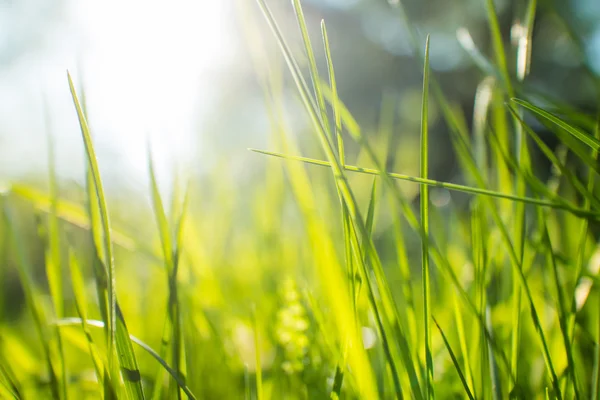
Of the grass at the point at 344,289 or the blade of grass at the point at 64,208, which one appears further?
the blade of grass at the point at 64,208

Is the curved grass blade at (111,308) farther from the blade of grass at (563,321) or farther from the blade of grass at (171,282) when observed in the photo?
the blade of grass at (563,321)

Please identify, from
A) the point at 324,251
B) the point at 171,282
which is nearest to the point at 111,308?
the point at 171,282

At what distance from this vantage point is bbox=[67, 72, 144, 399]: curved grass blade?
186mm

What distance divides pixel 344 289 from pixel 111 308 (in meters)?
0.18

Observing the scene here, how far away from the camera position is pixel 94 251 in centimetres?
22

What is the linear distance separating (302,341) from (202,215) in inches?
24.0

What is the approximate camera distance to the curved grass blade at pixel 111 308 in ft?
0.61

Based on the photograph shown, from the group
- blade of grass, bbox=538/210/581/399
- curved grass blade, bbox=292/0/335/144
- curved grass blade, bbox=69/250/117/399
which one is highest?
curved grass blade, bbox=292/0/335/144

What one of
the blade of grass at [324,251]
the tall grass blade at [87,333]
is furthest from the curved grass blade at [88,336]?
the blade of grass at [324,251]

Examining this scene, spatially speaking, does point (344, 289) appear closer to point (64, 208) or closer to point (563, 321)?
point (563, 321)

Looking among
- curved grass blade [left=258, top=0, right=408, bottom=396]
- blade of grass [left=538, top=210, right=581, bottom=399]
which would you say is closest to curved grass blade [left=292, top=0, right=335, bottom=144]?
curved grass blade [left=258, top=0, right=408, bottom=396]

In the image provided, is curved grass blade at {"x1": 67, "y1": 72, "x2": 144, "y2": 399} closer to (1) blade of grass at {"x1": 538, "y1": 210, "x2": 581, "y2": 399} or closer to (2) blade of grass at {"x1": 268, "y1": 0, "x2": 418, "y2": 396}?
(2) blade of grass at {"x1": 268, "y1": 0, "x2": 418, "y2": 396}

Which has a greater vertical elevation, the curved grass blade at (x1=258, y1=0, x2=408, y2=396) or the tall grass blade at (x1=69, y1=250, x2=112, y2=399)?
the curved grass blade at (x1=258, y1=0, x2=408, y2=396)

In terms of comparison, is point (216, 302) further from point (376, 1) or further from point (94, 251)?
point (376, 1)
